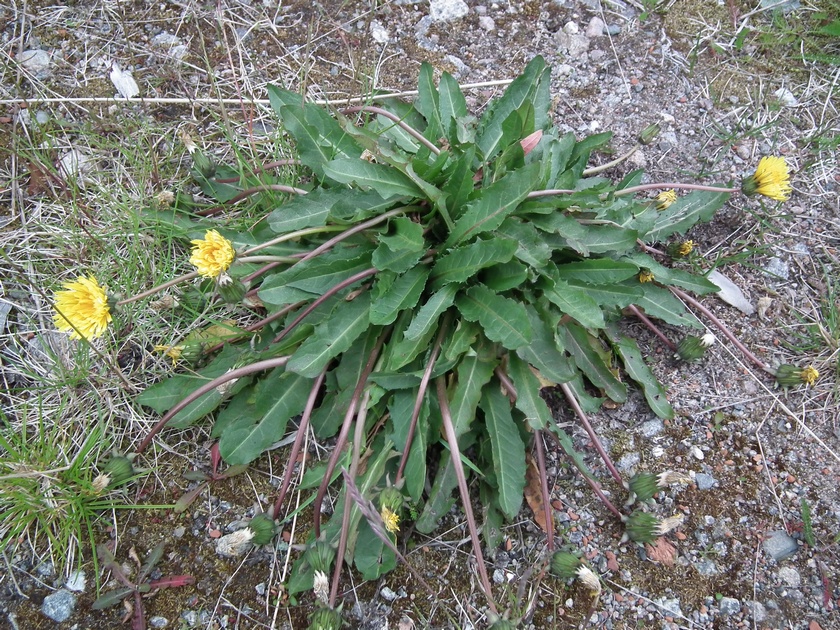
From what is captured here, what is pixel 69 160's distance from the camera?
8.74 feet

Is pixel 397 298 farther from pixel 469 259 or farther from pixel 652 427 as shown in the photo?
pixel 652 427

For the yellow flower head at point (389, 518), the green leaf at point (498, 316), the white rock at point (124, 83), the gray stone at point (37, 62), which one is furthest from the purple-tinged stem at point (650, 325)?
the gray stone at point (37, 62)

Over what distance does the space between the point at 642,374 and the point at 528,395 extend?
0.58 m

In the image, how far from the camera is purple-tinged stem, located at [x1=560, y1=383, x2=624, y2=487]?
2.12m

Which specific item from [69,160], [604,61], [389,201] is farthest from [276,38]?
[604,61]

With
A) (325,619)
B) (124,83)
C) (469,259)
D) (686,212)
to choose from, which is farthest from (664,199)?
(124,83)

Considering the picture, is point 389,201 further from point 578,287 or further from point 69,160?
Answer: point 69,160

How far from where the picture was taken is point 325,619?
1.75 m

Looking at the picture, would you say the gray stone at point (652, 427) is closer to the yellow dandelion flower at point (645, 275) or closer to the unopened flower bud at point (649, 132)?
the yellow dandelion flower at point (645, 275)

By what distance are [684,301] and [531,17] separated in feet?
5.63

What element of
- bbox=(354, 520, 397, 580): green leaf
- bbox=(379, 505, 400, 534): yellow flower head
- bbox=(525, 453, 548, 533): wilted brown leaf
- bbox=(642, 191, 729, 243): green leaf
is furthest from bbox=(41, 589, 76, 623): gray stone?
bbox=(642, 191, 729, 243): green leaf

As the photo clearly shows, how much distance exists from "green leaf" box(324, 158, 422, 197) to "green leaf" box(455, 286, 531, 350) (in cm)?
46

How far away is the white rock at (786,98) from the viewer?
2.95 meters

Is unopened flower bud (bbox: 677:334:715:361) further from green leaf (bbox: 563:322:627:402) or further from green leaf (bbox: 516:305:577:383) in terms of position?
green leaf (bbox: 516:305:577:383)
